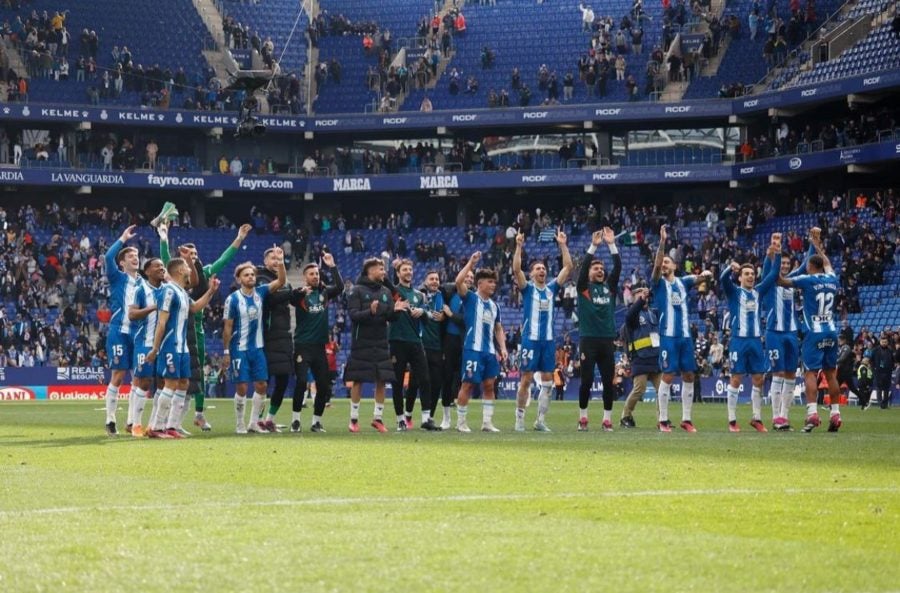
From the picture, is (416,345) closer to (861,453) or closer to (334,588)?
(861,453)

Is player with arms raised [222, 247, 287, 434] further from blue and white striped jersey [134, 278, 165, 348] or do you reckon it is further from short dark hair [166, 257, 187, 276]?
blue and white striped jersey [134, 278, 165, 348]

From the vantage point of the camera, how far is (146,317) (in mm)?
20984

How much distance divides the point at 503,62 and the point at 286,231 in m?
12.5

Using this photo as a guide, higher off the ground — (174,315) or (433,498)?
(174,315)

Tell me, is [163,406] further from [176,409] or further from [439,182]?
[439,182]

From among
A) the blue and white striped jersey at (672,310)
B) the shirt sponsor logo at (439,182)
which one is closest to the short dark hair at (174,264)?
the blue and white striped jersey at (672,310)

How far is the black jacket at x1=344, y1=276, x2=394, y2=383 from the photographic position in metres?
22.4

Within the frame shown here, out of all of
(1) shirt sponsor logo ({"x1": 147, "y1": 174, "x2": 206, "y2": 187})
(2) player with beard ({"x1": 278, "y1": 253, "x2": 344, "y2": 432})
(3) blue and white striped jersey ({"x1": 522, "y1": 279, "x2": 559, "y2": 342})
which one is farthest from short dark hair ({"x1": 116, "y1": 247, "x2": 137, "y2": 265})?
(1) shirt sponsor logo ({"x1": 147, "y1": 174, "x2": 206, "y2": 187})

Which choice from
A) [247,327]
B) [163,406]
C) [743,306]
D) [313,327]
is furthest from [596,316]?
[163,406]

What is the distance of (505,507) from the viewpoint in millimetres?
11516

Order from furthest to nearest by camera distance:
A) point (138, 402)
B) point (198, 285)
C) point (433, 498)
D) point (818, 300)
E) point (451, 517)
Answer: point (198, 285)
point (818, 300)
point (138, 402)
point (433, 498)
point (451, 517)

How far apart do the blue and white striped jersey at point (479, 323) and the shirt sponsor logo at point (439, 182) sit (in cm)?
4502

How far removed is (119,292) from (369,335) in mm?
3634

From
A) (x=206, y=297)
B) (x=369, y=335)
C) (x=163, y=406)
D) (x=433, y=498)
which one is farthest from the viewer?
(x=369, y=335)
